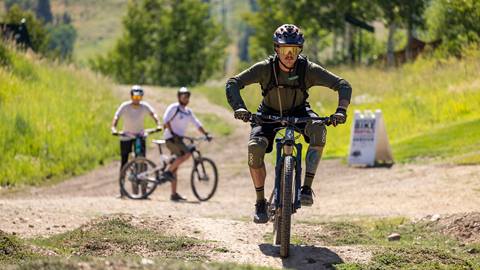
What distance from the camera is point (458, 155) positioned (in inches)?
741

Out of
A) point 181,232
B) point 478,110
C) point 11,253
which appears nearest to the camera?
point 11,253

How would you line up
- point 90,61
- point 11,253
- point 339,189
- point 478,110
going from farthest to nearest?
point 90,61 < point 478,110 < point 339,189 < point 11,253

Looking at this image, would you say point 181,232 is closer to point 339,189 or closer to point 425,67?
point 339,189

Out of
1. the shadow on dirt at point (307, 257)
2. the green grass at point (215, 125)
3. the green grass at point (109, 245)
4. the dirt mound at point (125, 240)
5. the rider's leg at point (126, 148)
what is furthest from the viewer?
the green grass at point (215, 125)

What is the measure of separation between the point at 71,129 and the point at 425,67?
13030mm

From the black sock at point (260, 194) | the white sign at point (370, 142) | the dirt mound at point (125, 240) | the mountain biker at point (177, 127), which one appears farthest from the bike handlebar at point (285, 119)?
the white sign at point (370, 142)

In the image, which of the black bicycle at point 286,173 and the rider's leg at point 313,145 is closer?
the black bicycle at point 286,173

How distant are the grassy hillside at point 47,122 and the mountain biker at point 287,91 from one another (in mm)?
11615

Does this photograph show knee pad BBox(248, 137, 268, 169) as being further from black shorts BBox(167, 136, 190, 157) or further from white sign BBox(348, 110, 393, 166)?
white sign BBox(348, 110, 393, 166)

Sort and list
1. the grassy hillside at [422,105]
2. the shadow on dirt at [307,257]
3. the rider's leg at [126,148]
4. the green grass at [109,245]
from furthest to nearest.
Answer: the grassy hillside at [422,105] < the rider's leg at [126,148] < the green grass at [109,245] < the shadow on dirt at [307,257]

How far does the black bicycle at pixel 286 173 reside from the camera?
8.63 metres

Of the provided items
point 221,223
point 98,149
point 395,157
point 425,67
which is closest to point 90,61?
point 425,67

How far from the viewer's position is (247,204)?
1655 cm

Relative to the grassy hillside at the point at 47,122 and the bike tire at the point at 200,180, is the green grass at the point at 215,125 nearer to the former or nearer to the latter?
the grassy hillside at the point at 47,122
